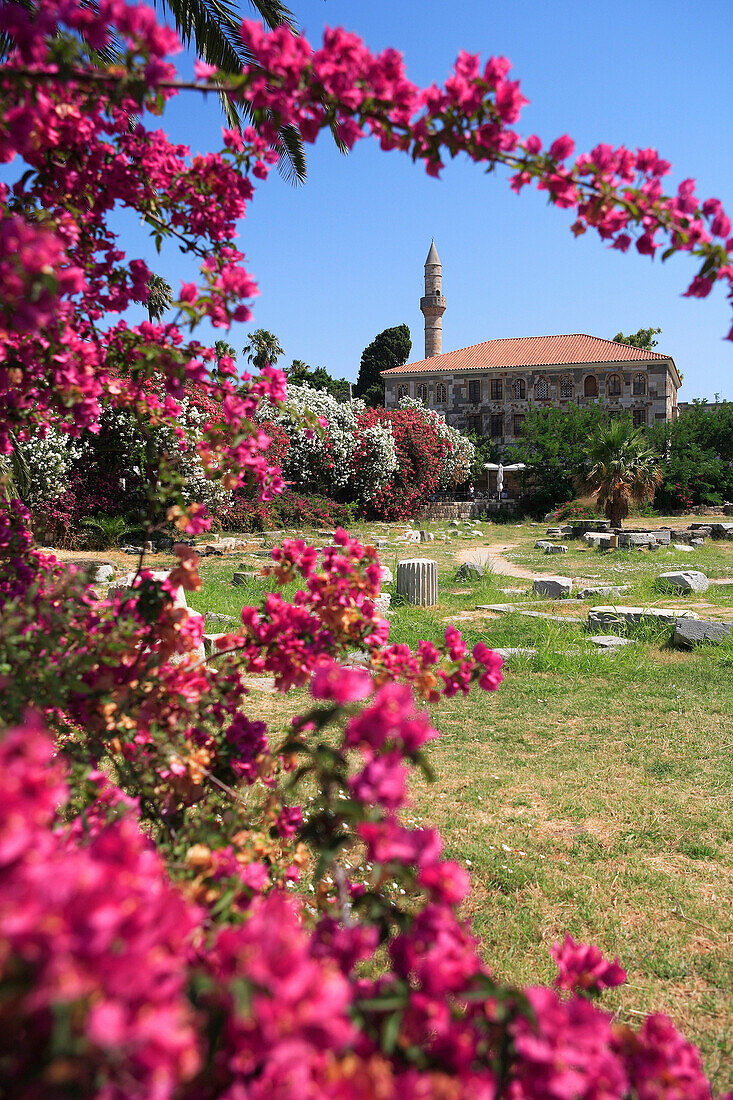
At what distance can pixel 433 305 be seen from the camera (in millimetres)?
44781

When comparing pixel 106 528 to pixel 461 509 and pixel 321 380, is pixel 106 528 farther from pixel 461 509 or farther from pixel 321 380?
pixel 321 380

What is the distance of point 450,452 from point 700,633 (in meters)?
20.2

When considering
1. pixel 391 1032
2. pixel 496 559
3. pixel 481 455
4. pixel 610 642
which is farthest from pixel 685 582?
pixel 481 455

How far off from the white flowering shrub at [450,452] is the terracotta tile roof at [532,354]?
1298 centimetres

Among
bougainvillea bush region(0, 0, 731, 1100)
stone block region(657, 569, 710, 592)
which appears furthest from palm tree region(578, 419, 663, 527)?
bougainvillea bush region(0, 0, 731, 1100)

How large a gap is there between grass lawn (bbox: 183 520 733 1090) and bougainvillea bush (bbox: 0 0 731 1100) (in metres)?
0.44

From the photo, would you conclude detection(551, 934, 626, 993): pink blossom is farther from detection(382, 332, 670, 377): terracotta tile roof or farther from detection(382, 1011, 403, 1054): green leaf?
detection(382, 332, 670, 377): terracotta tile roof

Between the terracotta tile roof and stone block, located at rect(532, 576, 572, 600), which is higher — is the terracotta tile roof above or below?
above

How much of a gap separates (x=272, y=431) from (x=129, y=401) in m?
19.2

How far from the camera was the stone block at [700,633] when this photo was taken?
7008mm

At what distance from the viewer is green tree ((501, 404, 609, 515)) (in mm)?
25891

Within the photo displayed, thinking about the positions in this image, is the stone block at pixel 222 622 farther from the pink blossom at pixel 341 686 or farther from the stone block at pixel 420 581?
the pink blossom at pixel 341 686

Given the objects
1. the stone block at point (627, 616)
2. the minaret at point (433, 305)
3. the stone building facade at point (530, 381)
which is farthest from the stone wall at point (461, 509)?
the minaret at point (433, 305)

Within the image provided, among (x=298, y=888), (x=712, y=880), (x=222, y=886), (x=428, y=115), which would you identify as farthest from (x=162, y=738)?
(x=712, y=880)
